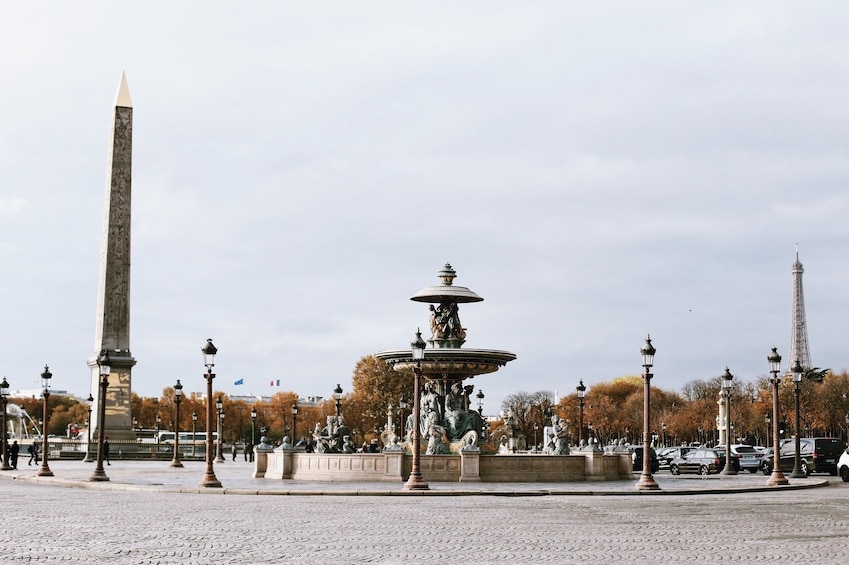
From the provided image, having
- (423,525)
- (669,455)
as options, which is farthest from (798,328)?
(423,525)

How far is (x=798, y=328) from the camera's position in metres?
162

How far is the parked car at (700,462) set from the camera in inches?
1773

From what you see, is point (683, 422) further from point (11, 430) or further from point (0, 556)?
point (0, 556)

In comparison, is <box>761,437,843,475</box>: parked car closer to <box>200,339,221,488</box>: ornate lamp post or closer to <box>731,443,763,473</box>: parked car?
<box>731,443,763,473</box>: parked car

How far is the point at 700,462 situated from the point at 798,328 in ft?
406

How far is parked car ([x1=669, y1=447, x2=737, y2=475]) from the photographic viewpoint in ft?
148

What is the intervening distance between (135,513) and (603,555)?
10.1 m

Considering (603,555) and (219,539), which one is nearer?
(603,555)

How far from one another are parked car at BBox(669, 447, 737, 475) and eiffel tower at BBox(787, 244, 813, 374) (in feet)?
392

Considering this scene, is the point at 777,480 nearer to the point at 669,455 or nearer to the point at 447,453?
the point at 447,453

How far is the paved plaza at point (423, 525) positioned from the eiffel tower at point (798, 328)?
13847 centimetres

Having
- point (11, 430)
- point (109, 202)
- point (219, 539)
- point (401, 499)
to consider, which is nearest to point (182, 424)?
point (11, 430)

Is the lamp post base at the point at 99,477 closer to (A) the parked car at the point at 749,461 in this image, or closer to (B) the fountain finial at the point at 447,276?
(B) the fountain finial at the point at 447,276

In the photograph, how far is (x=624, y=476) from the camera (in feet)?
116
